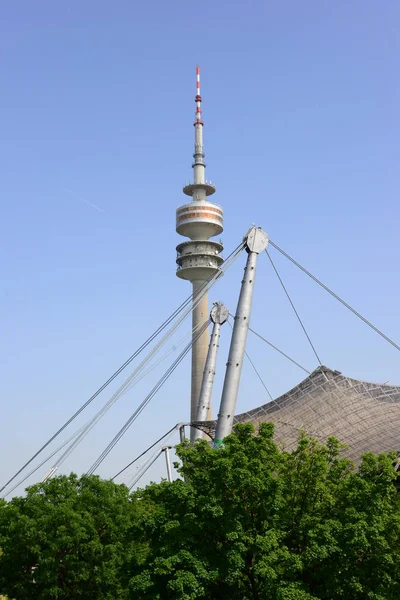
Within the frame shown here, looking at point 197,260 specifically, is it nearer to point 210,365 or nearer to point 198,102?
point 198,102

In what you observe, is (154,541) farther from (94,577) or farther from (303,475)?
(94,577)

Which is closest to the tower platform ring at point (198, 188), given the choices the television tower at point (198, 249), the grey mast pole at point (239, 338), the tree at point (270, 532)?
the television tower at point (198, 249)

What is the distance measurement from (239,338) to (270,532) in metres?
16.4

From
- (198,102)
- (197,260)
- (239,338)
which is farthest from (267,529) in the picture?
(198,102)

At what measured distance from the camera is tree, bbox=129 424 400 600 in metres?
26.0

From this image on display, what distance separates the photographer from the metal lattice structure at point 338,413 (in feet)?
222

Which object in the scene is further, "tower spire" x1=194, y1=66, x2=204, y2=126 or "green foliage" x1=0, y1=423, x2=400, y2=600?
"tower spire" x1=194, y1=66, x2=204, y2=126

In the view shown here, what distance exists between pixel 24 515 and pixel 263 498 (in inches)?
659

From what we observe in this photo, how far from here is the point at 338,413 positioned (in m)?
71.4

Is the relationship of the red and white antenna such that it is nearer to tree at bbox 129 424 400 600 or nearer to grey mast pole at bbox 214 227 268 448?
grey mast pole at bbox 214 227 268 448

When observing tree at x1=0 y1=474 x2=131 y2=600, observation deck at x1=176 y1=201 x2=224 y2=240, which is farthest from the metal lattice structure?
observation deck at x1=176 y1=201 x2=224 y2=240

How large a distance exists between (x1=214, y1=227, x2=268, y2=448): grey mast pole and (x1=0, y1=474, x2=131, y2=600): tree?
25.4ft

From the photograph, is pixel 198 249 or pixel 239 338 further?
pixel 198 249

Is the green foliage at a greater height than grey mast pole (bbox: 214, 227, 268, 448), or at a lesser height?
lesser
